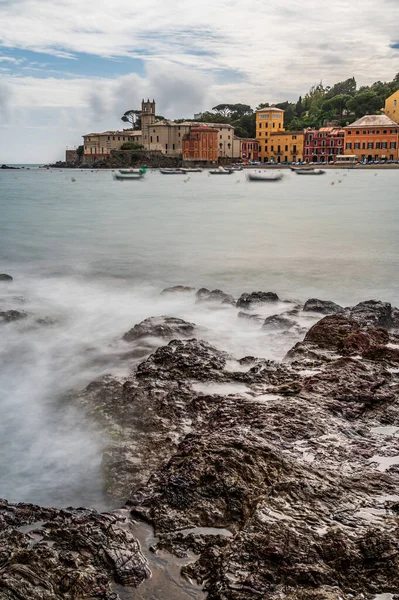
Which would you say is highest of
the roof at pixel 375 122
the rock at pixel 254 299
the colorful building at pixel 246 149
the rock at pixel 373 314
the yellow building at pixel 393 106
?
Result: the yellow building at pixel 393 106

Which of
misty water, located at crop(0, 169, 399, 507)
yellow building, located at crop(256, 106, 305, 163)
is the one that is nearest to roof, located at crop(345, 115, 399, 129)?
yellow building, located at crop(256, 106, 305, 163)

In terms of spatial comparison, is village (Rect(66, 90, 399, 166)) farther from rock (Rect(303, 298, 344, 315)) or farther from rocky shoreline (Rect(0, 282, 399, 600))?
rocky shoreline (Rect(0, 282, 399, 600))

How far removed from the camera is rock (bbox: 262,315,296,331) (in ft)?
19.4

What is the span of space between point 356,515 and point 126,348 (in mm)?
3338

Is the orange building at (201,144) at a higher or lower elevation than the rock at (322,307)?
higher

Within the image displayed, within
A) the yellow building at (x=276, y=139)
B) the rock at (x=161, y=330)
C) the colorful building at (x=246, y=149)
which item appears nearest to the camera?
the rock at (x=161, y=330)

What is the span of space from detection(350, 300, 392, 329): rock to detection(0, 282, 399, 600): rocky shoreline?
112cm

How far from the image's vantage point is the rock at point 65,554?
6.68 ft

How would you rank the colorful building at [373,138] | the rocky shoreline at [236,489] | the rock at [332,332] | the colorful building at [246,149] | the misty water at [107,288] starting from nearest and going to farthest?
the rocky shoreline at [236,489], the misty water at [107,288], the rock at [332,332], the colorful building at [373,138], the colorful building at [246,149]

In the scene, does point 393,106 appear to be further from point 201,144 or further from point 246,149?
point 201,144

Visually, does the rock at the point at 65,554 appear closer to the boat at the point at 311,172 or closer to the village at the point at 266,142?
the boat at the point at 311,172

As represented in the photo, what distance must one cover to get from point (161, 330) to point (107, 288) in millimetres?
3831

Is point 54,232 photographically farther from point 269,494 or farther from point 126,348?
point 269,494

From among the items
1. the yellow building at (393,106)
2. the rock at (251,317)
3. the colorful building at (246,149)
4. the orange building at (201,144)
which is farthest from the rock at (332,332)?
the yellow building at (393,106)
